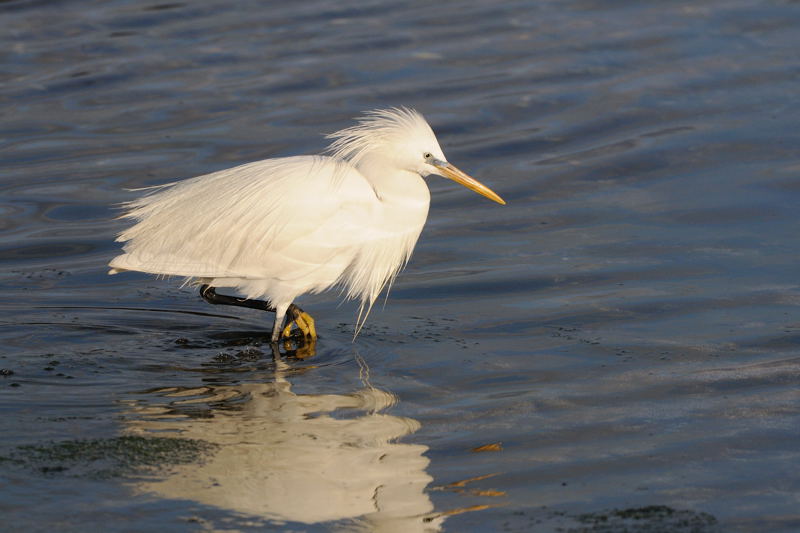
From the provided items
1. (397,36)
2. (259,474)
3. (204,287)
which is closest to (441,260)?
(204,287)

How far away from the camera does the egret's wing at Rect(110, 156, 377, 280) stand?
6.74 metres

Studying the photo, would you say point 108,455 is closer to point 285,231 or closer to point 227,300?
point 285,231

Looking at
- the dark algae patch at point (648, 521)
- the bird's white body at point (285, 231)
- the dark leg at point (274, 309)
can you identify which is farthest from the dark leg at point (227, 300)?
the dark algae patch at point (648, 521)

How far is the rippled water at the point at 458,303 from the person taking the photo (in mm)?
4934

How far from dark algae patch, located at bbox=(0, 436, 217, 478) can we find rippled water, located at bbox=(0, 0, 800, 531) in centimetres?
2

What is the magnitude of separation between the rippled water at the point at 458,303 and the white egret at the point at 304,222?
376 millimetres

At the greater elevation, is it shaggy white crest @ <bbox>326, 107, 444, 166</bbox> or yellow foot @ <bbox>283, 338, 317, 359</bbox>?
shaggy white crest @ <bbox>326, 107, 444, 166</bbox>

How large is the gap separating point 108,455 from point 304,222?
1.98 meters

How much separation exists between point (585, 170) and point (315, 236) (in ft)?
11.2

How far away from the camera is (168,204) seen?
7.06 meters

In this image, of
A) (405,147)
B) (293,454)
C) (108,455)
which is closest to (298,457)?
(293,454)

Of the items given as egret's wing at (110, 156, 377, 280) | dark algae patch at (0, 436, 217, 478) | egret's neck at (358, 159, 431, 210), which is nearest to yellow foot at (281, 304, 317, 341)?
egret's wing at (110, 156, 377, 280)

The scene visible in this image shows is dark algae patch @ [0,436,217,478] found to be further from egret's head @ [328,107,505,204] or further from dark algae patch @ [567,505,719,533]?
egret's head @ [328,107,505,204]

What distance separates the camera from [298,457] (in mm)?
5266
